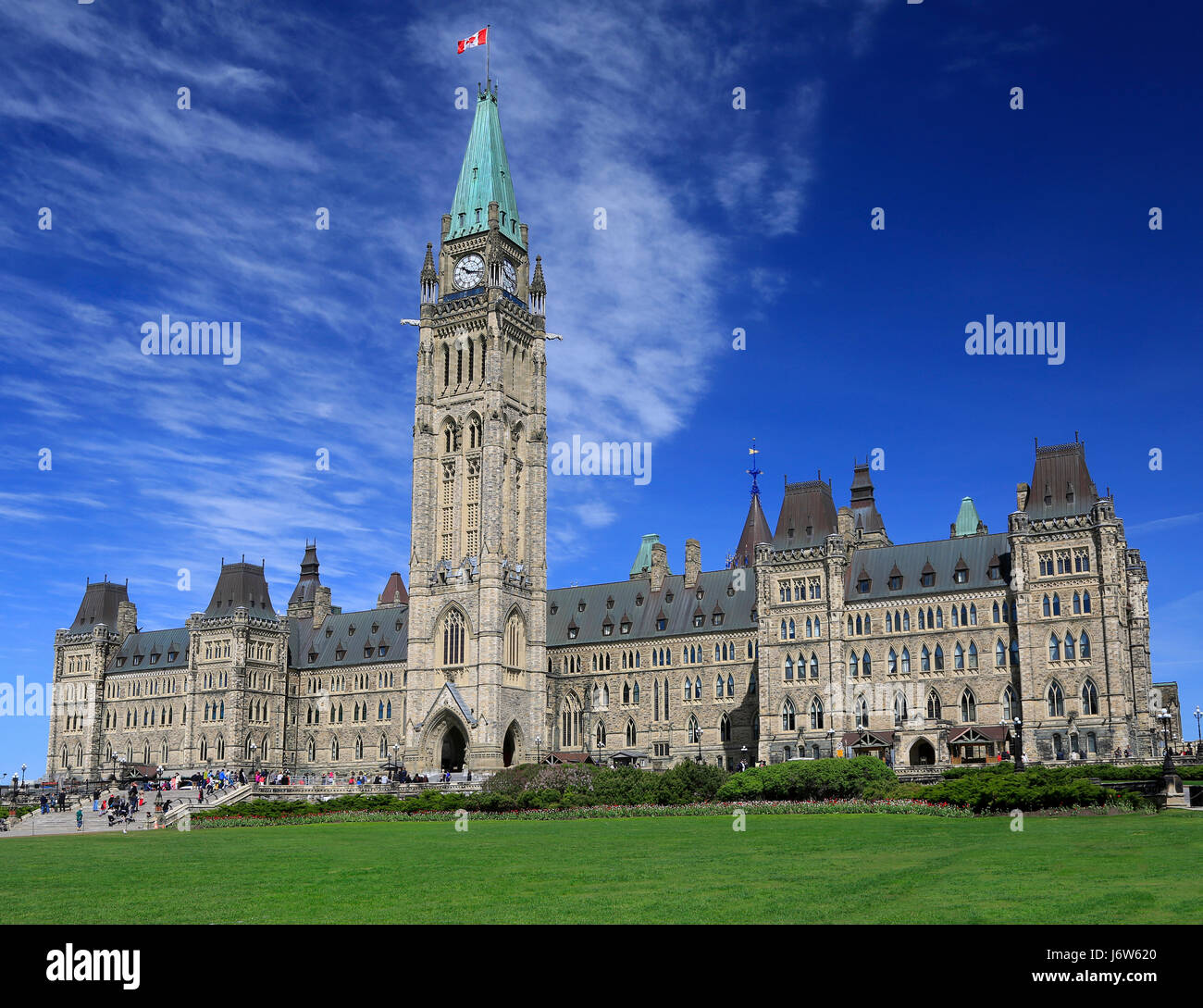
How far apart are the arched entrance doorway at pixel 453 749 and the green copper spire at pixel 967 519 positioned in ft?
167

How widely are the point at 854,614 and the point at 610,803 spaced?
123ft

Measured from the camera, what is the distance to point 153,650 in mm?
128500

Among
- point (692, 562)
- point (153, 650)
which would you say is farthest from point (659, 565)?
point (153, 650)

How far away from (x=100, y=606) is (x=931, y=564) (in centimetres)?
9503

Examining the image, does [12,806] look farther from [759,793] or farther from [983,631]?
[983,631]

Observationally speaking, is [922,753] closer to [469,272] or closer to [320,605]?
[469,272]

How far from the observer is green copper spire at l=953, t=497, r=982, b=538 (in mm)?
111750

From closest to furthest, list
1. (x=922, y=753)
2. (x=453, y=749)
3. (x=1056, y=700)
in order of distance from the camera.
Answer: (x=1056, y=700)
(x=922, y=753)
(x=453, y=749)

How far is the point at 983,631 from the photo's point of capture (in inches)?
3223

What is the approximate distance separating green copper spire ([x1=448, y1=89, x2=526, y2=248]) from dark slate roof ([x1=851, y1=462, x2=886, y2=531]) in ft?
129

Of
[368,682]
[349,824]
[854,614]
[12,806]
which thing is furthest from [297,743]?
[349,824]

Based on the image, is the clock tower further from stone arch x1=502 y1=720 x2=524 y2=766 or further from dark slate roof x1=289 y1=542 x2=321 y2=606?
dark slate roof x1=289 y1=542 x2=321 y2=606

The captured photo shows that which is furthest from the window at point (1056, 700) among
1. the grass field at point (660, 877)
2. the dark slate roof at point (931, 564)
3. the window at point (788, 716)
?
the grass field at point (660, 877)
